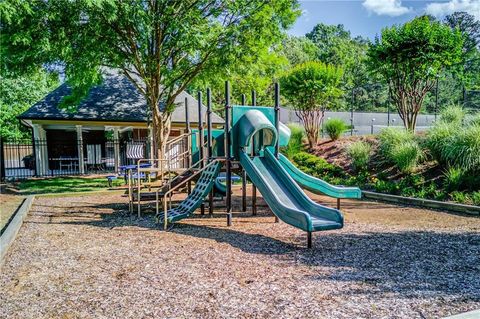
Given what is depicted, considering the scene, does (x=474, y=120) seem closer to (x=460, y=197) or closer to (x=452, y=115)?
(x=452, y=115)

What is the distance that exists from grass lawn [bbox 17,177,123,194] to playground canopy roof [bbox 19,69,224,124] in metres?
3.06

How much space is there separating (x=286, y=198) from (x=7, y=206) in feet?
24.0

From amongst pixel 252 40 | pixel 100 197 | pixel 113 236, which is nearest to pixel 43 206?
pixel 100 197

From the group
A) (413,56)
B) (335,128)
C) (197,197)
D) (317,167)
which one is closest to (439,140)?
(413,56)

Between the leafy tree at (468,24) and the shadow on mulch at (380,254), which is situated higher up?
the leafy tree at (468,24)

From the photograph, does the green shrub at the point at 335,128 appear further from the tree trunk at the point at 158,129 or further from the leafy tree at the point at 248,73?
the tree trunk at the point at 158,129

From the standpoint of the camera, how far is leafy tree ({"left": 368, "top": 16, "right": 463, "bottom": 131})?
471 inches

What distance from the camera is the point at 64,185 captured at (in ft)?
44.3

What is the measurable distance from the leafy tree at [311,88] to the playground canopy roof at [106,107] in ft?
15.5

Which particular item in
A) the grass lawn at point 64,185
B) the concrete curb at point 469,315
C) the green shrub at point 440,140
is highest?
the green shrub at point 440,140

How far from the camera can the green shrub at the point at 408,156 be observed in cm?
1038

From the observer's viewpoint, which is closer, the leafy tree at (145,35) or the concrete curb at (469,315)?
the concrete curb at (469,315)

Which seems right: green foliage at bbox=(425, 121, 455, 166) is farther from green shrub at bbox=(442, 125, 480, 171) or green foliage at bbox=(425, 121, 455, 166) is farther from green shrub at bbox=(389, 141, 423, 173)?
green shrub at bbox=(389, 141, 423, 173)

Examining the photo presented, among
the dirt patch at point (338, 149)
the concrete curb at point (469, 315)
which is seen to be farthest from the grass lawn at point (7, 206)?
the dirt patch at point (338, 149)
